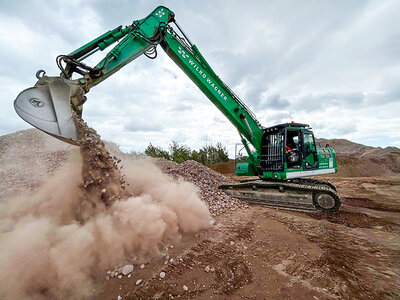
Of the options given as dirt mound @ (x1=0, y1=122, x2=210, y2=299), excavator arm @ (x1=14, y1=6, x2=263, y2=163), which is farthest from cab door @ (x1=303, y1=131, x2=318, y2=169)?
dirt mound @ (x1=0, y1=122, x2=210, y2=299)

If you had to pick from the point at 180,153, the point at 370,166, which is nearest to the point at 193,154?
the point at 180,153

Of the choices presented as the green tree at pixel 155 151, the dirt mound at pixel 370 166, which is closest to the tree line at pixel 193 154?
the green tree at pixel 155 151

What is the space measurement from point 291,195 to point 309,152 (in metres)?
1.68

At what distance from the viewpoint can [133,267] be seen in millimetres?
3154

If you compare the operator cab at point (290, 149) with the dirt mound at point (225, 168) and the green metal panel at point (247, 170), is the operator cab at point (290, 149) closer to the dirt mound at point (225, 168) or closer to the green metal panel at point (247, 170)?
the green metal panel at point (247, 170)

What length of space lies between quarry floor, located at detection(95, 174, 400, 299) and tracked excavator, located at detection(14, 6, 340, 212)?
1.48 metres

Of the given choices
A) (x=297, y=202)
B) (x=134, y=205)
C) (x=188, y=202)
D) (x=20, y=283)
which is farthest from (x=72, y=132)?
(x=297, y=202)

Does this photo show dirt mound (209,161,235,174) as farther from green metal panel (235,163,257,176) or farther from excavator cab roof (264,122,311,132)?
excavator cab roof (264,122,311,132)

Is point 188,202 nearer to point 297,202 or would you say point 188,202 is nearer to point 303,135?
point 297,202

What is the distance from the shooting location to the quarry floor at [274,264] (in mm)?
2693

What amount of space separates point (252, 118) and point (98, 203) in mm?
5573

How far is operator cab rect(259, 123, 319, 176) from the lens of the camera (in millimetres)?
6602

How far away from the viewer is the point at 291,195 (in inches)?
257

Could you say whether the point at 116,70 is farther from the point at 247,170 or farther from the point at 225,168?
the point at 225,168
